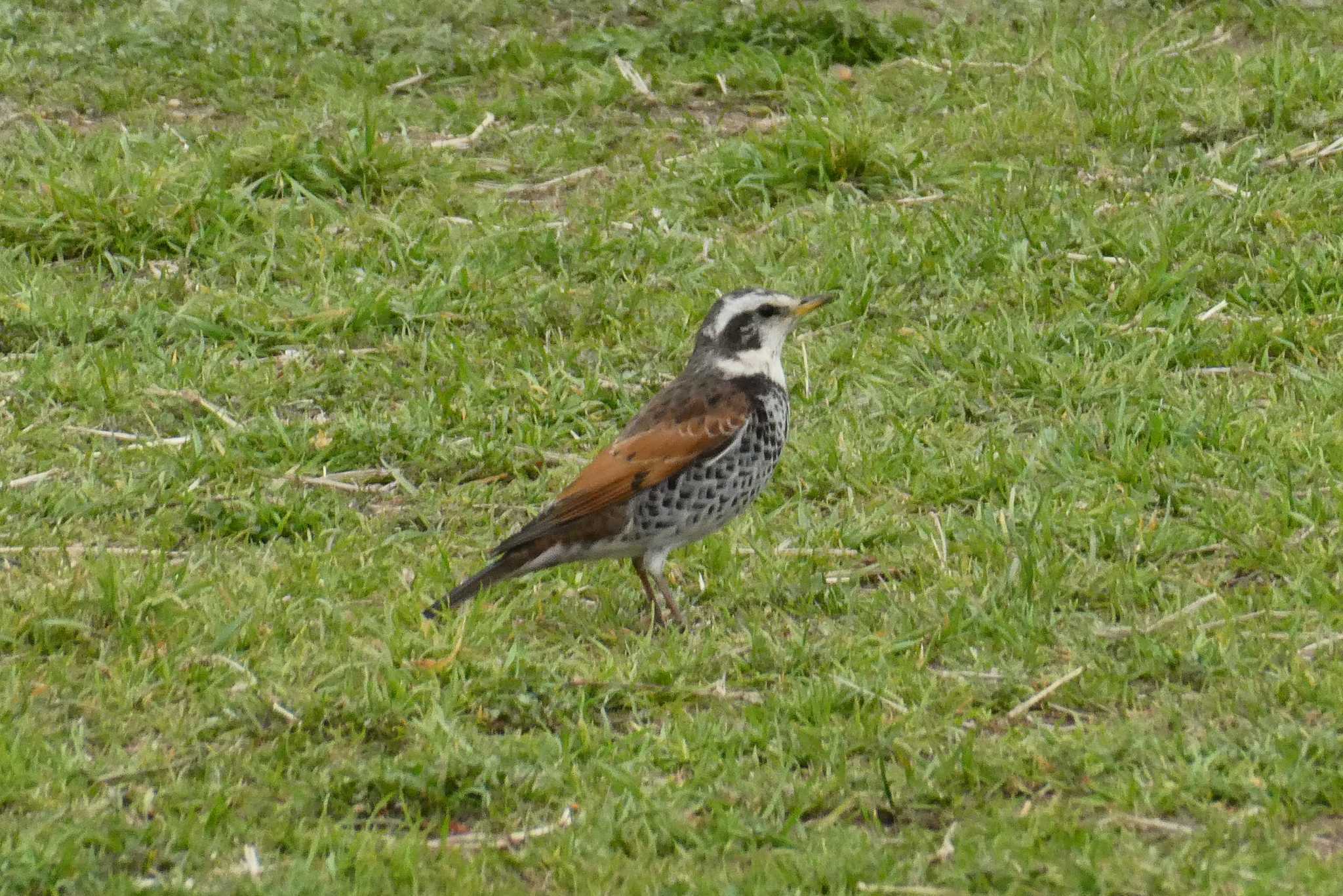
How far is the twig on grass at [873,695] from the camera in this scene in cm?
579

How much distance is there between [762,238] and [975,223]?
987 millimetres

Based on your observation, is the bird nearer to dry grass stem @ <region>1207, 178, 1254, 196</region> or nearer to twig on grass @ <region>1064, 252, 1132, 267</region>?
twig on grass @ <region>1064, 252, 1132, 267</region>

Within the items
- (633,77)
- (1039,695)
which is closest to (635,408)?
(1039,695)

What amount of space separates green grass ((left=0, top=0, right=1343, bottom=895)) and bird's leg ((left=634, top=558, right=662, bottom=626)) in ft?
0.51

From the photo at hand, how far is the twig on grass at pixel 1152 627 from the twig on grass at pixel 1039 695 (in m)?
0.25

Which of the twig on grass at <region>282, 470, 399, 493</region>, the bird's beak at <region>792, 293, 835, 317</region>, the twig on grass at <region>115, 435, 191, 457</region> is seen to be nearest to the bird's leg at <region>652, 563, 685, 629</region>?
the bird's beak at <region>792, 293, 835, 317</region>

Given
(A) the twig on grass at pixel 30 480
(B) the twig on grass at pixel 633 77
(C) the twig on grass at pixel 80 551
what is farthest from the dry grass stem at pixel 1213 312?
(A) the twig on grass at pixel 30 480

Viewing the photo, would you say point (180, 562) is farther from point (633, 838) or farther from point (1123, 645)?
point (1123, 645)

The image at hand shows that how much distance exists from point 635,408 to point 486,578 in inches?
78.5

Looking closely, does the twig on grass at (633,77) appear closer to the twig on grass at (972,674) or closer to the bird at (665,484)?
the bird at (665,484)

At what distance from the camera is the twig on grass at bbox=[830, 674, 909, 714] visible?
19.0 feet

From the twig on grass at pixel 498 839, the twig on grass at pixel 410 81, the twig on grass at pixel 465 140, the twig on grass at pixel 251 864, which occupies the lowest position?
the twig on grass at pixel 410 81

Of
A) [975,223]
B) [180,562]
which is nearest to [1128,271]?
[975,223]

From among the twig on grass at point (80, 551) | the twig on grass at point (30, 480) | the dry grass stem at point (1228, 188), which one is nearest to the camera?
the twig on grass at point (80, 551)
